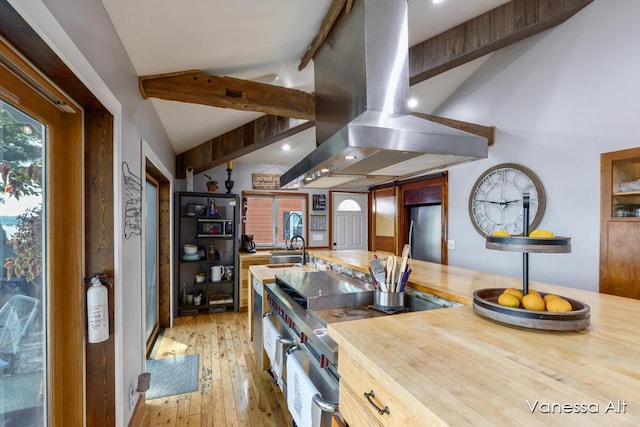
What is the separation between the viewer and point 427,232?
4.85 meters

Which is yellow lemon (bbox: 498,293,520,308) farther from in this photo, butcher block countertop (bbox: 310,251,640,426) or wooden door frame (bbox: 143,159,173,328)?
wooden door frame (bbox: 143,159,173,328)

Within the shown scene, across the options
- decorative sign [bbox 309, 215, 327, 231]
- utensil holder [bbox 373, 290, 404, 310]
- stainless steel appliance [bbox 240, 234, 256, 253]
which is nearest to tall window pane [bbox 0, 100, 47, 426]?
utensil holder [bbox 373, 290, 404, 310]

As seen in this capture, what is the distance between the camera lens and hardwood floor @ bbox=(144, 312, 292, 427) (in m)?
2.14

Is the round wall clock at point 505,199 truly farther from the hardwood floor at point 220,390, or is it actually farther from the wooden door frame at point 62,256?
the wooden door frame at point 62,256

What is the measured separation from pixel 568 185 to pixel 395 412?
10.8 ft

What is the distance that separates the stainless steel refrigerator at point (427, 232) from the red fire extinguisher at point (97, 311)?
13.4 feet

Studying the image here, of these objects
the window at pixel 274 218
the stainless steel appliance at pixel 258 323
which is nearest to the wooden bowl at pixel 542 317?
the stainless steel appliance at pixel 258 323

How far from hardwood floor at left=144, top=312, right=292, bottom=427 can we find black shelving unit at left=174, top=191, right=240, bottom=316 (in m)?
0.76

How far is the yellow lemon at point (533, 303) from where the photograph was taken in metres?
Answer: 1.04

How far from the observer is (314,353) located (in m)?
1.48

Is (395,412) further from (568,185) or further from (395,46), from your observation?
(568,185)

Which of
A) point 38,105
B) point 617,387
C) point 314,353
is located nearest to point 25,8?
point 38,105

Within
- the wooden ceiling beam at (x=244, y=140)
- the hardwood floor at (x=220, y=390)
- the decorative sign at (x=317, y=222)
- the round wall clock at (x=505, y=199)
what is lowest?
the hardwood floor at (x=220, y=390)

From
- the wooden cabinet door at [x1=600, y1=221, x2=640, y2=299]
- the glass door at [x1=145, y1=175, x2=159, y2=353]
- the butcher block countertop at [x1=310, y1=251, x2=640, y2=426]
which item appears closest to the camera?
the butcher block countertop at [x1=310, y1=251, x2=640, y2=426]
